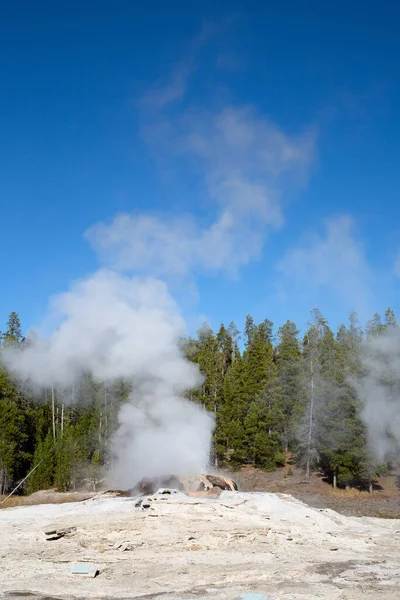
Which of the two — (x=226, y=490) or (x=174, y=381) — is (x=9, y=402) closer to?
(x=174, y=381)

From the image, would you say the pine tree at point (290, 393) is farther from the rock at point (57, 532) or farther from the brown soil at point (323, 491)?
the rock at point (57, 532)

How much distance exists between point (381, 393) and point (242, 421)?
66.2 ft

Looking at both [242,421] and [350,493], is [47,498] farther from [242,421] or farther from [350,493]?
[242,421]

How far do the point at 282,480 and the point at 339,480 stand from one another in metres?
5.50

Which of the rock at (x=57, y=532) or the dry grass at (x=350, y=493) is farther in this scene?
the dry grass at (x=350, y=493)

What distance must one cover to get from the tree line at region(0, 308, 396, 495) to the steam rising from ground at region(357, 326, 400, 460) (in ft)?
2.32

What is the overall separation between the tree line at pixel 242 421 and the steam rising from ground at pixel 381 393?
2.32 feet

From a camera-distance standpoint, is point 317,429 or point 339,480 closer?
point 339,480

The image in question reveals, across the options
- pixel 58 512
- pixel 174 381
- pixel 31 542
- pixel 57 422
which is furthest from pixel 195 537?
pixel 57 422

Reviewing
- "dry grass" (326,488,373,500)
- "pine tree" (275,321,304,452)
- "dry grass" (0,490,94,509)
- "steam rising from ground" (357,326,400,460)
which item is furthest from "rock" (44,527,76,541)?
"pine tree" (275,321,304,452)

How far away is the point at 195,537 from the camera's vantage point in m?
17.9

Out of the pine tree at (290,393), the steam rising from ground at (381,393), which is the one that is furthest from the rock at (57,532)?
the pine tree at (290,393)

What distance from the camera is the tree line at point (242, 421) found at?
4103 cm

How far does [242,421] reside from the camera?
185ft
